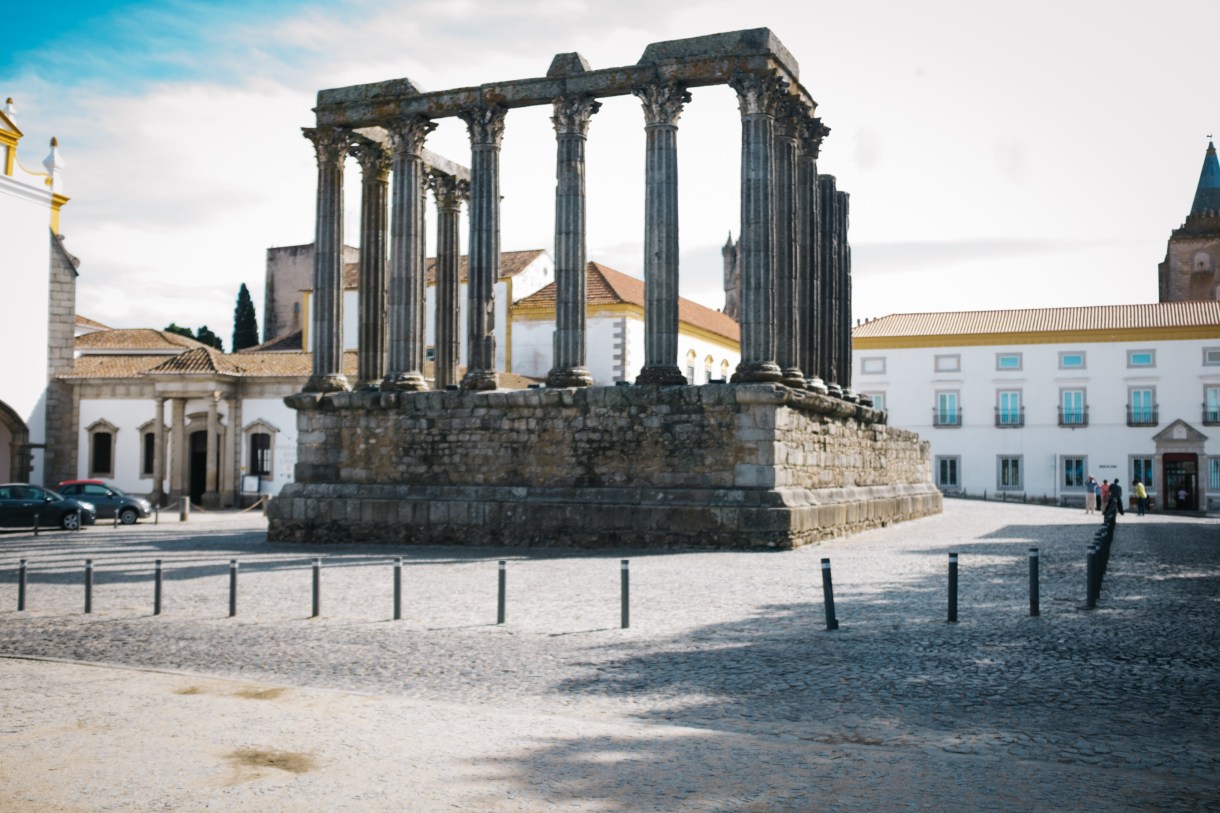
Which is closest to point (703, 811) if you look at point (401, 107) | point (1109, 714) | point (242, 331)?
point (1109, 714)

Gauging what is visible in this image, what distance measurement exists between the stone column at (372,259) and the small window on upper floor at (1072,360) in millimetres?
40050

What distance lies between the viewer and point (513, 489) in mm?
21547

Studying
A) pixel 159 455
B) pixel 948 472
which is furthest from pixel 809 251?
pixel 948 472

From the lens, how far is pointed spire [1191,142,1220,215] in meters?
70.3

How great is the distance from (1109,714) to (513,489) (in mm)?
15249

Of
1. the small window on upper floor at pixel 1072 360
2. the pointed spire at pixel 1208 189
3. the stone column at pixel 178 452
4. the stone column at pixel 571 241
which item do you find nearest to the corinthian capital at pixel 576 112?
the stone column at pixel 571 241

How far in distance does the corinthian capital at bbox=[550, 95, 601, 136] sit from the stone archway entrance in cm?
2419

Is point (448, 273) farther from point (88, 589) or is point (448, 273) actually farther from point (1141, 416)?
Result: point (1141, 416)

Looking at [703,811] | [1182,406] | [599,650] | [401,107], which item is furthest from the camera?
[1182,406]

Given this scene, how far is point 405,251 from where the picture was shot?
2327cm

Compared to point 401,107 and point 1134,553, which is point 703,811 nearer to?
point 1134,553

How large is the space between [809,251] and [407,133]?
8.64 metres

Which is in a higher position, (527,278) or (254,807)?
(527,278)

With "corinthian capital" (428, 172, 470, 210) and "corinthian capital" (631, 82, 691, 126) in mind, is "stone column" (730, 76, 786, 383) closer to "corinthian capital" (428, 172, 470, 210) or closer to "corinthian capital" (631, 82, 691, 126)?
"corinthian capital" (631, 82, 691, 126)
